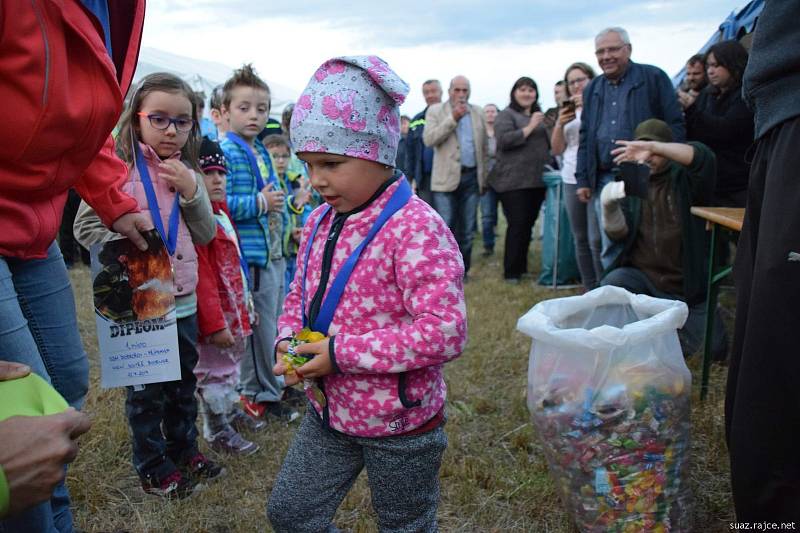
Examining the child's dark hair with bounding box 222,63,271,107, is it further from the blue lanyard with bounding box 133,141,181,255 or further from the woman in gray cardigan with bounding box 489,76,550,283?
the woman in gray cardigan with bounding box 489,76,550,283

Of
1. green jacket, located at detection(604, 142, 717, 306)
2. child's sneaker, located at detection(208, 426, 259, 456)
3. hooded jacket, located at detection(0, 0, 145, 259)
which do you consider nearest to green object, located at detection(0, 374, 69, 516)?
hooded jacket, located at detection(0, 0, 145, 259)

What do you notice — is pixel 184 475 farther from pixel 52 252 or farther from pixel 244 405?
pixel 52 252

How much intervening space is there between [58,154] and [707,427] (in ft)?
9.18

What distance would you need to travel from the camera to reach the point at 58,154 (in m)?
1.59

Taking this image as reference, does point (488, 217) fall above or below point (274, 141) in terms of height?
below

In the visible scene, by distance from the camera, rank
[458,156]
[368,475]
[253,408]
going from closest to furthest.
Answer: [368,475]
[253,408]
[458,156]

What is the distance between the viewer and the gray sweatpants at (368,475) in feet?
5.60

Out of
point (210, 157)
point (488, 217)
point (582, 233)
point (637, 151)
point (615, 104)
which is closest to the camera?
point (210, 157)

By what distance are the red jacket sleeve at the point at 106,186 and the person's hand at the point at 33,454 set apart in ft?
3.79

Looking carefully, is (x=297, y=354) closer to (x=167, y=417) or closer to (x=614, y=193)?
(x=167, y=417)

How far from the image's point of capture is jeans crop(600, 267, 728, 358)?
12.7ft

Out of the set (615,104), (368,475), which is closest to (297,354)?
(368,475)

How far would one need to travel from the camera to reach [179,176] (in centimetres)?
245

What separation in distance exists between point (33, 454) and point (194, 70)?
16.0 m
